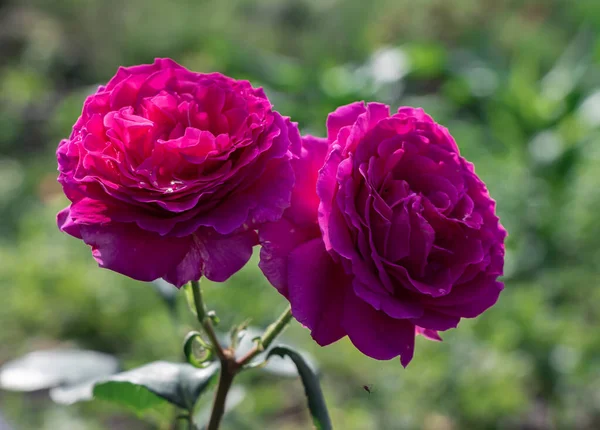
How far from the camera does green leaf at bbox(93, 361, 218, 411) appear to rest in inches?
23.6

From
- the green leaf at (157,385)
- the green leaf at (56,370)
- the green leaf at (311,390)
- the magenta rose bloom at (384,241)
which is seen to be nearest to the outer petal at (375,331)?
the magenta rose bloom at (384,241)

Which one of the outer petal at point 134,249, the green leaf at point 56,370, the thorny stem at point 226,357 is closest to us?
the outer petal at point 134,249

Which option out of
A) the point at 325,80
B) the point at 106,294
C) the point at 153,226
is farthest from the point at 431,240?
the point at 325,80

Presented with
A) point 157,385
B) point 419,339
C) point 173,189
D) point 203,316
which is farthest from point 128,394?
point 419,339

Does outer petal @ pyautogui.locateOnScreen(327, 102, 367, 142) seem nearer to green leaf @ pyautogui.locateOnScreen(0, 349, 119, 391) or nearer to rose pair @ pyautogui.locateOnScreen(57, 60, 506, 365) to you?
rose pair @ pyautogui.locateOnScreen(57, 60, 506, 365)

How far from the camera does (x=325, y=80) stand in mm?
3064

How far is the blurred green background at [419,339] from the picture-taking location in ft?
5.36

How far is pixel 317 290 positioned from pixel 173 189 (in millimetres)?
125

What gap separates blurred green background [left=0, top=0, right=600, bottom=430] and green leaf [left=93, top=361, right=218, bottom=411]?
9.7 inches

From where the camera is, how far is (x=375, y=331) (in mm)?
455

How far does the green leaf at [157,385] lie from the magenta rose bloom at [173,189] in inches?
7.7

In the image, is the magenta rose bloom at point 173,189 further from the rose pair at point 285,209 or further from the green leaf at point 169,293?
the green leaf at point 169,293

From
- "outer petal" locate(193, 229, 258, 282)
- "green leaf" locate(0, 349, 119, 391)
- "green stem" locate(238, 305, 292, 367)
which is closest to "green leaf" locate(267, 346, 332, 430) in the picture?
"green stem" locate(238, 305, 292, 367)

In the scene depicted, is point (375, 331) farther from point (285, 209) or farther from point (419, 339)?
point (419, 339)
